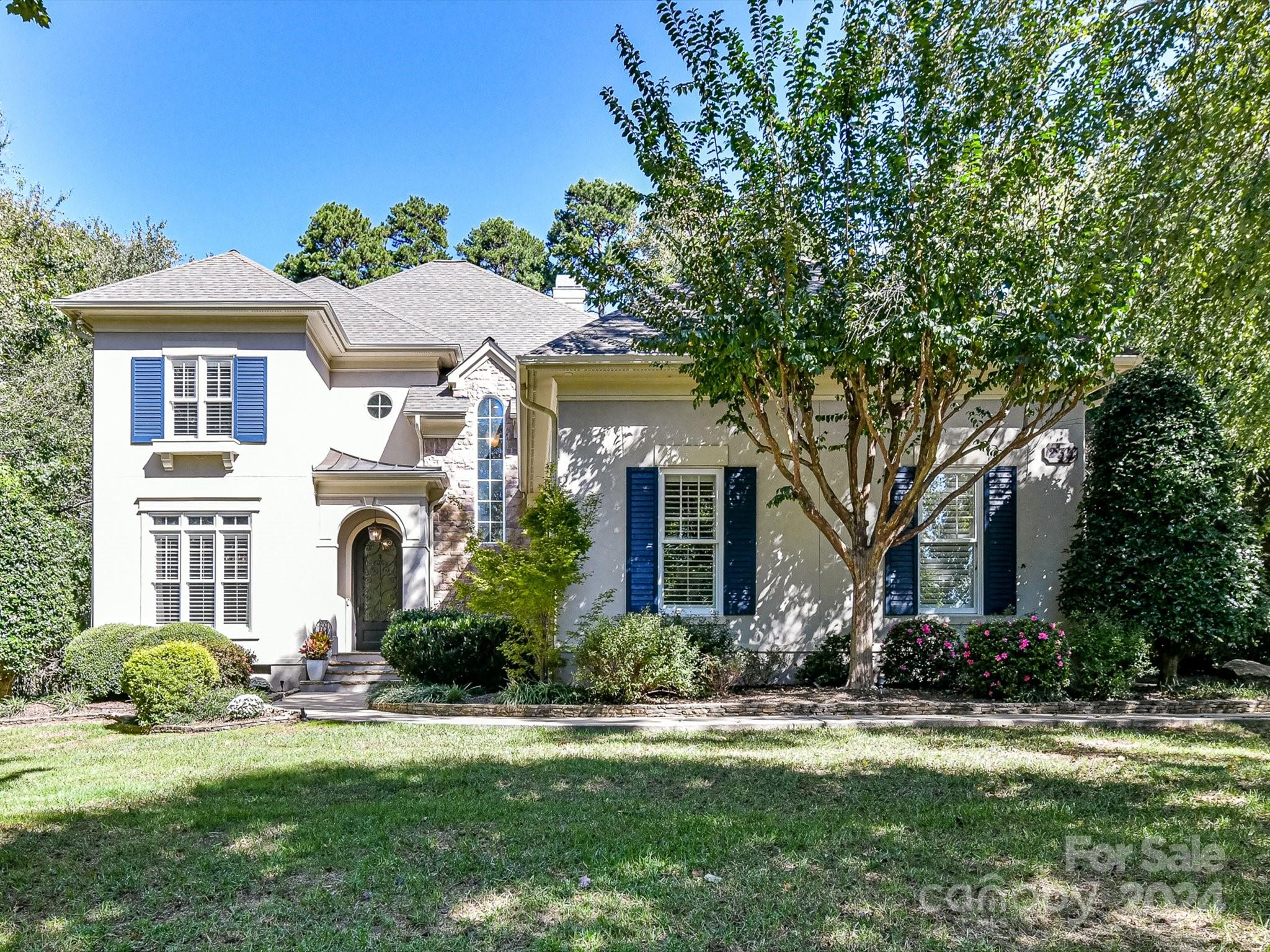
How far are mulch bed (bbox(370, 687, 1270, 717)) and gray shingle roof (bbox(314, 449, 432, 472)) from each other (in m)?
6.16

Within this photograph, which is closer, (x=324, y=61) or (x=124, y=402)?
(x=324, y=61)

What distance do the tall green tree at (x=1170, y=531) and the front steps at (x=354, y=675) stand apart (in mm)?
10840

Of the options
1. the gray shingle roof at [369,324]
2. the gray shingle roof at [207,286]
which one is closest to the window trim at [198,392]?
the gray shingle roof at [207,286]

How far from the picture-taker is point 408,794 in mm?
5633

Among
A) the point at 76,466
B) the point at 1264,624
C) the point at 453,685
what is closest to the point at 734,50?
the point at 453,685

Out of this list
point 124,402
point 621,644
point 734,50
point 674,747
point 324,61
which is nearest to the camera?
point 674,747

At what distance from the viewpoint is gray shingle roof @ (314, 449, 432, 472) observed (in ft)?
46.9

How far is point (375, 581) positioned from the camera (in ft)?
54.1

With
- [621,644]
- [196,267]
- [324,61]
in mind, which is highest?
[324,61]

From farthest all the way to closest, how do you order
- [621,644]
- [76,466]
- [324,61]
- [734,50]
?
[76,466] → [324,61] → [621,644] → [734,50]

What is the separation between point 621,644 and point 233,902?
5.65m

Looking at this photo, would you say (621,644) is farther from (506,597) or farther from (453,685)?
(453,685)

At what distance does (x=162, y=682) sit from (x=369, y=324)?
30.8 ft

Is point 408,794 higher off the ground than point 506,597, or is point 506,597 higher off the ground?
point 506,597
